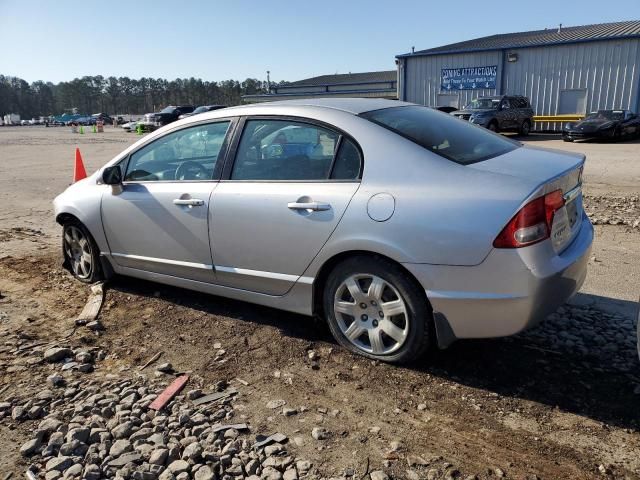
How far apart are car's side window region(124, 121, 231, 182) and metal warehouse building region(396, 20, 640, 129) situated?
87.2ft

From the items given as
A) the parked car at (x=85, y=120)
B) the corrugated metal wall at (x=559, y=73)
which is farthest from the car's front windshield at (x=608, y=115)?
the parked car at (x=85, y=120)

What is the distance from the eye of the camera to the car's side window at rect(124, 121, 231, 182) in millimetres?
4082

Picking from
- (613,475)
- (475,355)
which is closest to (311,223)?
(475,355)

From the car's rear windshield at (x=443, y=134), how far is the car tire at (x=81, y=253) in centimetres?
290

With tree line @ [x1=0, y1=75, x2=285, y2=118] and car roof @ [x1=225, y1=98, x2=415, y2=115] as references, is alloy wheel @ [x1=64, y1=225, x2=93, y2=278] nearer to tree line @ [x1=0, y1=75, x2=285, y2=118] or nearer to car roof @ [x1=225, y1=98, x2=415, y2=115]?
car roof @ [x1=225, y1=98, x2=415, y2=115]

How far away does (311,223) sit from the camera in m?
3.39

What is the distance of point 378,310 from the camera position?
3.33 metres

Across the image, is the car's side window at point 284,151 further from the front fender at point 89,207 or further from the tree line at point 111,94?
the tree line at point 111,94

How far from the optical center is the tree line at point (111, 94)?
125875 millimetres

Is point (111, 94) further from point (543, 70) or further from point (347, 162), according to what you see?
point (347, 162)

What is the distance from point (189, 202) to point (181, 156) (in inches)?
23.1

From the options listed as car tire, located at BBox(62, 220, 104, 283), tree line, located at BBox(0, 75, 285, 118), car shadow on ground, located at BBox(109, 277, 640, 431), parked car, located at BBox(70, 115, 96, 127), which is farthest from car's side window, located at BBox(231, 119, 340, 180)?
tree line, located at BBox(0, 75, 285, 118)

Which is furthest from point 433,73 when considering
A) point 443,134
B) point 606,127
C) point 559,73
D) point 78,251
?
point 443,134

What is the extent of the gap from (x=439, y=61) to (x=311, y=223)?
96.9ft
